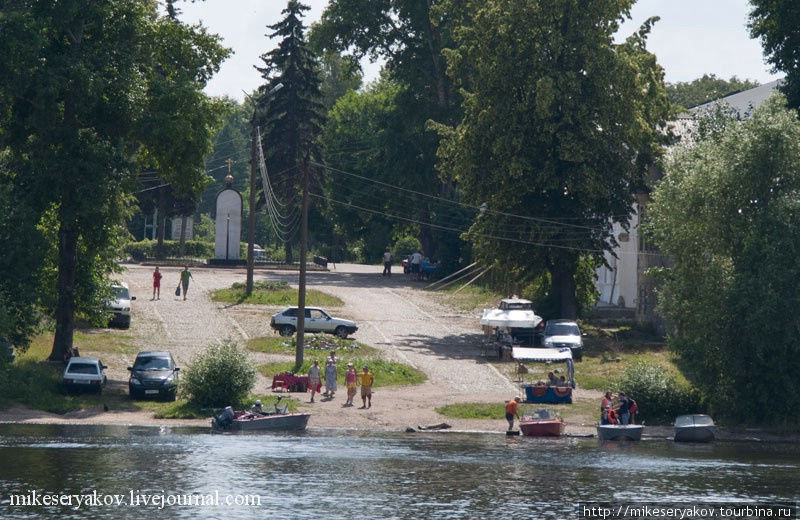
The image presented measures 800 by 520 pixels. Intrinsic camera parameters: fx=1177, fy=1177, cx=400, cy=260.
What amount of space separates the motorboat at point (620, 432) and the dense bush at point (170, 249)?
53.7 metres

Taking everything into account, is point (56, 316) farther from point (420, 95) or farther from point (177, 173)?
point (420, 95)

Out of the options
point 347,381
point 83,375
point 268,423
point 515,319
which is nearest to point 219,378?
point 268,423

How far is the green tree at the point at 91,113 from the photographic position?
45.4 meters

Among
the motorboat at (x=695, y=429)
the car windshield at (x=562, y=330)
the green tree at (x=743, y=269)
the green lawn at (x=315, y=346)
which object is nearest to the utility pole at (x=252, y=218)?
the green lawn at (x=315, y=346)

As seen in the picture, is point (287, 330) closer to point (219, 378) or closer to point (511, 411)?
point (219, 378)

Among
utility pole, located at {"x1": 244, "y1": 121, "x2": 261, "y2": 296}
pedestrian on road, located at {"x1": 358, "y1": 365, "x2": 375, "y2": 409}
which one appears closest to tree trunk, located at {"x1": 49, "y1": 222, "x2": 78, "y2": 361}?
pedestrian on road, located at {"x1": 358, "y1": 365, "x2": 375, "y2": 409}

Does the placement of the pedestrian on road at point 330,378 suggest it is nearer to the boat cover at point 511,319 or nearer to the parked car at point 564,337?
the boat cover at point 511,319

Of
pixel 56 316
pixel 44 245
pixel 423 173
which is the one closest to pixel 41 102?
pixel 44 245

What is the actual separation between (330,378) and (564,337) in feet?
41.9

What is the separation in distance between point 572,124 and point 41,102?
26.2m

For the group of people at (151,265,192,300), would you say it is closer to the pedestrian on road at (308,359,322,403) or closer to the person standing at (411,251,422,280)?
the pedestrian on road at (308,359,322,403)

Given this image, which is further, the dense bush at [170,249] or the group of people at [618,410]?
the dense bush at [170,249]

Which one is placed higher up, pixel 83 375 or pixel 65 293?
pixel 65 293

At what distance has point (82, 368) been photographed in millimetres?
47062
